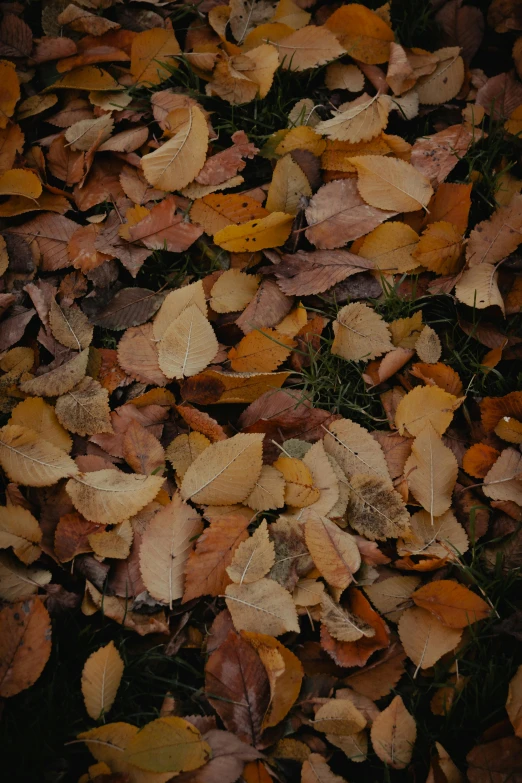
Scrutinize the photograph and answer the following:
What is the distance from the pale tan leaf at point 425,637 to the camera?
142cm

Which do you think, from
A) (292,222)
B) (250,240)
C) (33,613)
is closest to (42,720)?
(33,613)

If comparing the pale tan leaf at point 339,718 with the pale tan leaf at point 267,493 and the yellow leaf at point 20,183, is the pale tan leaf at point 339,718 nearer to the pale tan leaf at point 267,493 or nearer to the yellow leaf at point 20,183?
the pale tan leaf at point 267,493

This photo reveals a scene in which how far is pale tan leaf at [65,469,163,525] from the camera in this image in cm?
153

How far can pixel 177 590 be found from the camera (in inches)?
58.0

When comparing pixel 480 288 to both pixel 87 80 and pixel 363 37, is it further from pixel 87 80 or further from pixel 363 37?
pixel 87 80

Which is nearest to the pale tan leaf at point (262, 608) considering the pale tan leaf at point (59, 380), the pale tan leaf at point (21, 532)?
the pale tan leaf at point (21, 532)

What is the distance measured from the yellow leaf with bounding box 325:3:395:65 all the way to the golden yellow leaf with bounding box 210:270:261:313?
88 centimetres

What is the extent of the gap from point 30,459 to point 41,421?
0.12 meters

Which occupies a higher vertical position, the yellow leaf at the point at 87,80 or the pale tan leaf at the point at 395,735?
the yellow leaf at the point at 87,80

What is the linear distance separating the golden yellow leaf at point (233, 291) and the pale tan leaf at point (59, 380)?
40 centimetres

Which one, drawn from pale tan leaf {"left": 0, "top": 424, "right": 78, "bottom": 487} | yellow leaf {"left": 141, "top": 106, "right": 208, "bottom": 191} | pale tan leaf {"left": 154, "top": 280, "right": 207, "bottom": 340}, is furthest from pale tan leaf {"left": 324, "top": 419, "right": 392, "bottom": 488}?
yellow leaf {"left": 141, "top": 106, "right": 208, "bottom": 191}

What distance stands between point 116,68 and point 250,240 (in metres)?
0.85

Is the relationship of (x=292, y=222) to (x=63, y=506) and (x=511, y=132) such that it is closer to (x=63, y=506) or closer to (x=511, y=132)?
(x=511, y=132)

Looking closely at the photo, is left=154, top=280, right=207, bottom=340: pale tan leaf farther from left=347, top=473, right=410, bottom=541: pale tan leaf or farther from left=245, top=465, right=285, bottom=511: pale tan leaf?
left=347, top=473, right=410, bottom=541: pale tan leaf
